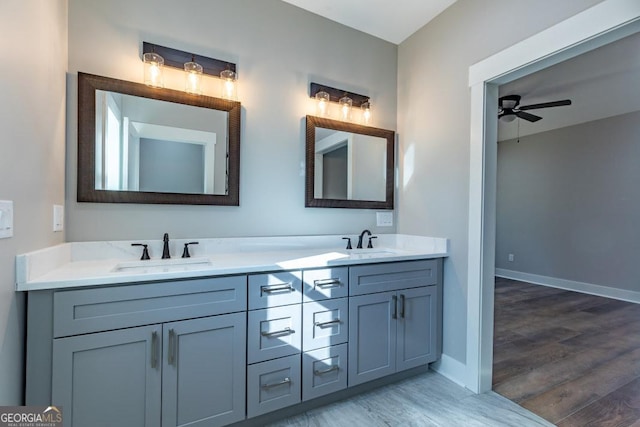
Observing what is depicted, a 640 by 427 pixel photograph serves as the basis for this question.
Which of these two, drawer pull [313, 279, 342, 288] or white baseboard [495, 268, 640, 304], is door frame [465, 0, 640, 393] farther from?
white baseboard [495, 268, 640, 304]

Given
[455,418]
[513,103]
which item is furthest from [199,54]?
[513,103]

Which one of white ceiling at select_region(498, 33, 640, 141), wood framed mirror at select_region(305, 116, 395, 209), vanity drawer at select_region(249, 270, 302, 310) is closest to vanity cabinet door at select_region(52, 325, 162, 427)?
vanity drawer at select_region(249, 270, 302, 310)

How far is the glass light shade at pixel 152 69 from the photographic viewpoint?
174 centimetres

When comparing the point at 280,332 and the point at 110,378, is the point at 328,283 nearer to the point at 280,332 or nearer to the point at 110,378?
the point at 280,332

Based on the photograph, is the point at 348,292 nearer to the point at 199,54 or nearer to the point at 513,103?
the point at 199,54

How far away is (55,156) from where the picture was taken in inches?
56.5

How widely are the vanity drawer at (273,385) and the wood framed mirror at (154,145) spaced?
101 cm

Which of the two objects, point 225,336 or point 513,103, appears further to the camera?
point 513,103

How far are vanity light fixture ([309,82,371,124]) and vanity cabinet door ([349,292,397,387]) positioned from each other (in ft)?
4.67

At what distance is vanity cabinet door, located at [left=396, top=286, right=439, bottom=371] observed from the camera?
1998mm

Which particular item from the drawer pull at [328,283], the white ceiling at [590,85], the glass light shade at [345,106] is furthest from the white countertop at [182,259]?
the white ceiling at [590,85]

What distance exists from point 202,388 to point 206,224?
930mm

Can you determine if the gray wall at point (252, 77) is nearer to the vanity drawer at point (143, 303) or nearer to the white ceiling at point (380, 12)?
the white ceiling at point (380, 12)

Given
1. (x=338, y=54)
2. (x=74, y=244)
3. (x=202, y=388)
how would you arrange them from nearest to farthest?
(x=202, y=388) → (x=74, y=244) → (x=338, y=54)
